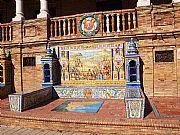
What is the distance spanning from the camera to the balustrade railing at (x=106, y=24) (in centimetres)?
840

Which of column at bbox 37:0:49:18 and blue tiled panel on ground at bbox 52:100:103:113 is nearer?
blue tiled panel on ground at bbox 52:100:103:113

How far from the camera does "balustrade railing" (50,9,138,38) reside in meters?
8.40

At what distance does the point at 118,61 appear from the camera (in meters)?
8.45

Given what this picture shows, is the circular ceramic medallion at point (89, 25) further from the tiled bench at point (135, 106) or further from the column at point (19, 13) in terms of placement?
the tiled bench at point (135, 106)

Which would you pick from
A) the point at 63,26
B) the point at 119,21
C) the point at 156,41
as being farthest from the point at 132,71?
the point at 63,26

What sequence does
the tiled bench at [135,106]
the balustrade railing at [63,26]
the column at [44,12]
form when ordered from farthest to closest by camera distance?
1. the column at [44,12]
2. the balustrade railing at [63,26]
3. the tiled bench at [135,106]

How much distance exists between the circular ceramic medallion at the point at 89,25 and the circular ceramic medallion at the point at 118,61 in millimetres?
1639

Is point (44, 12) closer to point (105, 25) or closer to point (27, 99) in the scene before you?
point (105, 25)

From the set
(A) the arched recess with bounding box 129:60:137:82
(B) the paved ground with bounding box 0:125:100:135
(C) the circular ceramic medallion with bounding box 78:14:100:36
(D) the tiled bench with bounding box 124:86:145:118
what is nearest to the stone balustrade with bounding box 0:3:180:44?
(C) the circular ceramic medallion with bounding box 78:14:100:36

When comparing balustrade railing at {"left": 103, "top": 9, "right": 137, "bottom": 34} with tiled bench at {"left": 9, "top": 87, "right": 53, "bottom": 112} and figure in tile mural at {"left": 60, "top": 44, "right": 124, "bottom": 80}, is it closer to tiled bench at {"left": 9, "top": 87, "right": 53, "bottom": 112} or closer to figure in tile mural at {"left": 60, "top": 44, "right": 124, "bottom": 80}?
Result: figure in tile mural at {"left": 60, "top": 44, "right": 124, "bottom": 80}

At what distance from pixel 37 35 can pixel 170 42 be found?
6605mm

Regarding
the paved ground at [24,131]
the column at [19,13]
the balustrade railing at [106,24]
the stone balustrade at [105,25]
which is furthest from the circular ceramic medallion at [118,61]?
the column at [19,13]

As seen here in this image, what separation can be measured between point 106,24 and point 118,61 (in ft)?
6.21

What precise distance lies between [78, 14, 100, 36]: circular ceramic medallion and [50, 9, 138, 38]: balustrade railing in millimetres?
199
